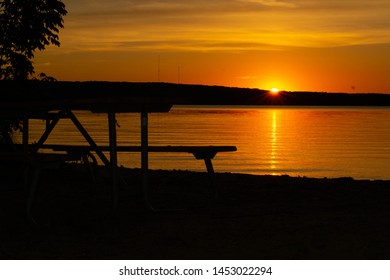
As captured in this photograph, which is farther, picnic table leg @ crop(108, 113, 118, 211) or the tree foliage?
the tree foliage

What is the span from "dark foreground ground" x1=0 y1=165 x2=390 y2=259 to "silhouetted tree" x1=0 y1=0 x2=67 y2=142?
1.82 m

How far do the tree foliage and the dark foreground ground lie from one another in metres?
1.82

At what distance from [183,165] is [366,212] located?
1359 centimetres

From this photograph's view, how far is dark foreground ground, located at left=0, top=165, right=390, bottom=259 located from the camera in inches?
247

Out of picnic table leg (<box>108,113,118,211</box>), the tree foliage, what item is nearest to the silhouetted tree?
the tree foliage

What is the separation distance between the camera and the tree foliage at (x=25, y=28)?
37.4 feet

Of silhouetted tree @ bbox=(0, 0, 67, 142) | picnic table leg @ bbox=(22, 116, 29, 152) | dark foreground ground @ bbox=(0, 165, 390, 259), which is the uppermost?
silhouetted tree @ bbox=(0, 0, 67, 142)

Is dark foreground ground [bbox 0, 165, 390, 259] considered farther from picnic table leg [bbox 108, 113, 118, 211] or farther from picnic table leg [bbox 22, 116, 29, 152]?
picnic table leg [bbox 22, 116, 29, 152]

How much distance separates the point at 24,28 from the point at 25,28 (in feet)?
0.05

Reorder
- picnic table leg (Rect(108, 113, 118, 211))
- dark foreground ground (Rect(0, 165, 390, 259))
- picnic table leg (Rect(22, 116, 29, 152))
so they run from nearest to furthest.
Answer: dark foreground ground (Rect(0, 165, 390, 259)) < picnic table leg (Rect(108, 113, 118, 211)) < picnic table leg (Rect(22, 116, 29, 152))

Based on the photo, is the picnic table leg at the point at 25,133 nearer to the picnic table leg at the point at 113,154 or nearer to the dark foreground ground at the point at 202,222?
the dark foreground ground at the point at 202,222

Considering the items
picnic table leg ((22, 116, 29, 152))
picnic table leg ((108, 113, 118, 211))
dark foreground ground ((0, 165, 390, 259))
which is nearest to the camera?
dark foreground ground ((0, 165, 390, 259))

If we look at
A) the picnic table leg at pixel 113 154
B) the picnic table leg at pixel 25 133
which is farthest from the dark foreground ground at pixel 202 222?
the picnic table leg at pixel 25 133

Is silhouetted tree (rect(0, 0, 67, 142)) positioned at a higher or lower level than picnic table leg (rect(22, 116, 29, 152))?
higher
